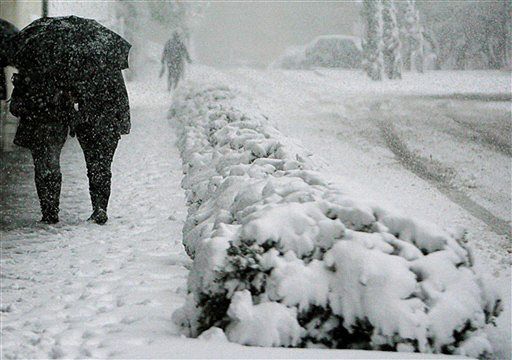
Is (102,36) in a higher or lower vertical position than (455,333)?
higher

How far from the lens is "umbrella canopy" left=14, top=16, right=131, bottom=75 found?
6469 mm

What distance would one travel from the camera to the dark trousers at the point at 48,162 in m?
6.57

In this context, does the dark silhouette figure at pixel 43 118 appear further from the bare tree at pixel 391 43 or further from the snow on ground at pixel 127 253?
the bare tree at pixel 391 43

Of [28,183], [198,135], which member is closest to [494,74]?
[198,135]

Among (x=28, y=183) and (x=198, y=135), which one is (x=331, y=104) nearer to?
(x=198, y=135)

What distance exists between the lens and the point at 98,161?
675 cm

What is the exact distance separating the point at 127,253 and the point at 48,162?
1.30 metres

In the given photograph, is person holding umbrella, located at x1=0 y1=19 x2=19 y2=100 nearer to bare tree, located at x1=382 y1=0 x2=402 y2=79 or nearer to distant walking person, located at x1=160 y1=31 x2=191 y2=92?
distant walking person, located at x1=160 y1=31 x2=191 y2=92

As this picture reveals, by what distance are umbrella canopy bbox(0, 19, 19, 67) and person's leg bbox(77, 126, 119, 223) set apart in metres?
0.97

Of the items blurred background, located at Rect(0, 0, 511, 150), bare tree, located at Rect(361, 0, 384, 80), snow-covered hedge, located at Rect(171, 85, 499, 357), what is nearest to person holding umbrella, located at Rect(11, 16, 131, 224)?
snow-covered hedge, located at Rect(171, 85, 499, 357)

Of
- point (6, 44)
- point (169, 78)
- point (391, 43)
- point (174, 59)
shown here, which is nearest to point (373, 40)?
point (391, 43)

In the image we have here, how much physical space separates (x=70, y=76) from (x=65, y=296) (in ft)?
7.91

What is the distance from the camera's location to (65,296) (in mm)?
4777

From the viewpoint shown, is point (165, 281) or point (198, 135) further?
point (198, 135)
